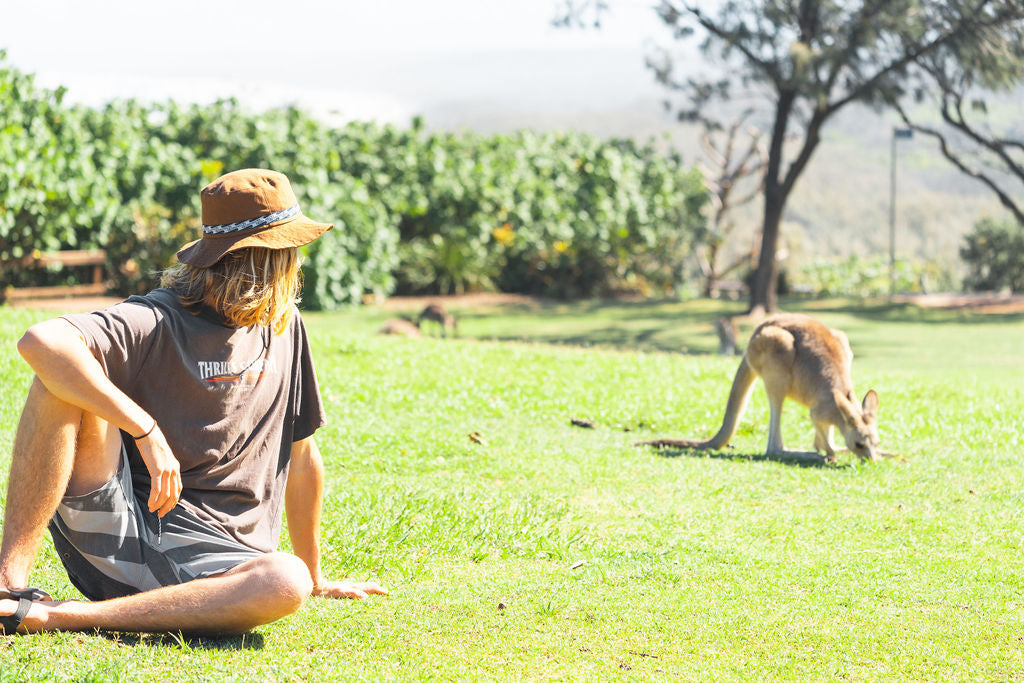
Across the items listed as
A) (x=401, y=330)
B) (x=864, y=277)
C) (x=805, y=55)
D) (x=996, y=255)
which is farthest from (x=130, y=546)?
(x=864, y=277)

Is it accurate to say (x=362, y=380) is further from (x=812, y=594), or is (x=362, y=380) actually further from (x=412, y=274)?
(x=412, y=274)

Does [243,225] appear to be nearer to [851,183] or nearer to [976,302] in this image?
[976,302]

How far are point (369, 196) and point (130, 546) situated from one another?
19274mm

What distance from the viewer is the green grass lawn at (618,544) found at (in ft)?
11.9

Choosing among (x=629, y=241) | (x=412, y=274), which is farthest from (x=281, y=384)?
(x=629, y=241)

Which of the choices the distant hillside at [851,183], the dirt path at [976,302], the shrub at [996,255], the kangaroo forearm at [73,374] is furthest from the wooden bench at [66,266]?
the distant hillside at [851,183]

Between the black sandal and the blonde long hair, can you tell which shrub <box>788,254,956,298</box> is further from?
the black sandal

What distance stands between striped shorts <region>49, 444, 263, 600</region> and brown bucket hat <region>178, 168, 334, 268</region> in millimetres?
726

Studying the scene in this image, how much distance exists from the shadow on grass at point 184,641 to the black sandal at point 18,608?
0.76ft

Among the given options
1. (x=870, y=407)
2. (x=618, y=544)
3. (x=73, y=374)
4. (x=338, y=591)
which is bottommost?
(x=618, y=544)

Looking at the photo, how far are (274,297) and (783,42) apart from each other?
17.7m

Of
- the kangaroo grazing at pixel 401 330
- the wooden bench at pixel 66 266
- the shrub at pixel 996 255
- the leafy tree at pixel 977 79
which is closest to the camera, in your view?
the kangaroo grazing at pixel 401 330

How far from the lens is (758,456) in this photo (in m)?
7.62

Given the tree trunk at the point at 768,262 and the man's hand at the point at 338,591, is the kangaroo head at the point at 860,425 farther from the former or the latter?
the tree trunk at the point at 768,262
